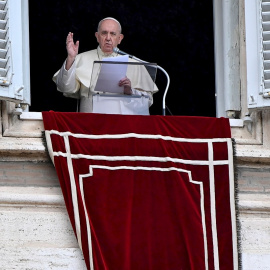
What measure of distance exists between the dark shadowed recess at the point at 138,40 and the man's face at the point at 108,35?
106 cm

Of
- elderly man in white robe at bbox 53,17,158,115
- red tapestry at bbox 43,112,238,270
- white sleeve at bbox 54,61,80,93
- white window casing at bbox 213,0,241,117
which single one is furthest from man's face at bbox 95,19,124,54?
red tapestry at bbox 43,112,238,270

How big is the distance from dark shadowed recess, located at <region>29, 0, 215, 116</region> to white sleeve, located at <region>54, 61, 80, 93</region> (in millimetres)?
1307

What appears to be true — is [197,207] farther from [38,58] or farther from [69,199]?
[38,58]

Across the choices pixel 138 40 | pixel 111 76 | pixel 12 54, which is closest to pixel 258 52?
pixel 111 76

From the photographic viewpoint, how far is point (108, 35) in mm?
12883

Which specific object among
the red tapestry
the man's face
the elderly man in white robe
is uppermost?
the man's face

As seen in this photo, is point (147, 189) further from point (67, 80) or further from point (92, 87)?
point (67, 80)

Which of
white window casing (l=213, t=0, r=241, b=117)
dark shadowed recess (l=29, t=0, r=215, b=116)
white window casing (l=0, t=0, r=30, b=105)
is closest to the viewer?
white window casing (l=0, t=0, r=30, b=105)

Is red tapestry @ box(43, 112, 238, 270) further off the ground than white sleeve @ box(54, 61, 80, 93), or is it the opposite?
white sleeve @ box(54, 61, 80, 93)

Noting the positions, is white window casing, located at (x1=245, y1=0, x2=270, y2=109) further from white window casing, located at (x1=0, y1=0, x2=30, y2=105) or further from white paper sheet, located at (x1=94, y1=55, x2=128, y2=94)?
white window casing, located at (x1=0, y1=0, x2=30, y2=105)

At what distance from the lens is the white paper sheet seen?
476 inches

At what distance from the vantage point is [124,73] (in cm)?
1212

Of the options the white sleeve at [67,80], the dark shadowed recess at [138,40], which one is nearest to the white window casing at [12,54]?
the white sleeve at [67,80]

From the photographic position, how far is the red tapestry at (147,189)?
11766 mm
